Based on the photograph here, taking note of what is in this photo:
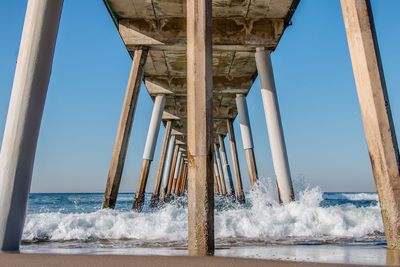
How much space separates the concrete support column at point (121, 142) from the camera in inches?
336

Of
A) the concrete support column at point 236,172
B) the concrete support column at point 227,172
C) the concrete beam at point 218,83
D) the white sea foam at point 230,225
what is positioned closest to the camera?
the white sea foam at point 230,225

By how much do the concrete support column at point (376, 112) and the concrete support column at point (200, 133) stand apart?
1.24 metres

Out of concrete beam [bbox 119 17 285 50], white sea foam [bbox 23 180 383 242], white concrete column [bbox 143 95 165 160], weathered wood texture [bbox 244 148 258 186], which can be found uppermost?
concrete beam [bbox 119 17 285 50]

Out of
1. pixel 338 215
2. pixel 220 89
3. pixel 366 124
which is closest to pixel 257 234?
pixel 338 215

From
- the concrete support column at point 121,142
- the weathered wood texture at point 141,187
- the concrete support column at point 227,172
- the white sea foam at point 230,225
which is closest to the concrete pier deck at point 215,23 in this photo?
the concrete support column at point 121,142

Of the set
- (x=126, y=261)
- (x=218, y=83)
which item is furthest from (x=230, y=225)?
(x=218, y=83)

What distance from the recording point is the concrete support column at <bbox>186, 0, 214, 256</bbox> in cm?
317

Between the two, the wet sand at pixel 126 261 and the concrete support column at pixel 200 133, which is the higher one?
the concrete support column at pixel 200 133

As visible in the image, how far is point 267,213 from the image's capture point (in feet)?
23.5

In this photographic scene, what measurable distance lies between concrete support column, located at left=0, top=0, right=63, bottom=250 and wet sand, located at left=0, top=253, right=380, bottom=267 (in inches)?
24.5

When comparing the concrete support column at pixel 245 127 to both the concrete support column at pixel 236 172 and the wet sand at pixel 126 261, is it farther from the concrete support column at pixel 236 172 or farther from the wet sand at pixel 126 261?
the wet sand at pixel 126 261

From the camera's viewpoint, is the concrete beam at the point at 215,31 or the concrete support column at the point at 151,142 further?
the concrete support column at the point at 151,142

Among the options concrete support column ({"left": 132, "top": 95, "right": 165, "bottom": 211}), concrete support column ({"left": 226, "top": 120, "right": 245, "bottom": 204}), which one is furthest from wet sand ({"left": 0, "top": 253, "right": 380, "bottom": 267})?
concrete support column ({"left": 226, "top": 120, "right": 245, "bottom": 204})

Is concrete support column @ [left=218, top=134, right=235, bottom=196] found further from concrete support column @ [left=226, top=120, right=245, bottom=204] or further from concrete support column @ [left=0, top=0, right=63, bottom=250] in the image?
concrete support column @ [left=0, top=0, right=63, bottom=250]
